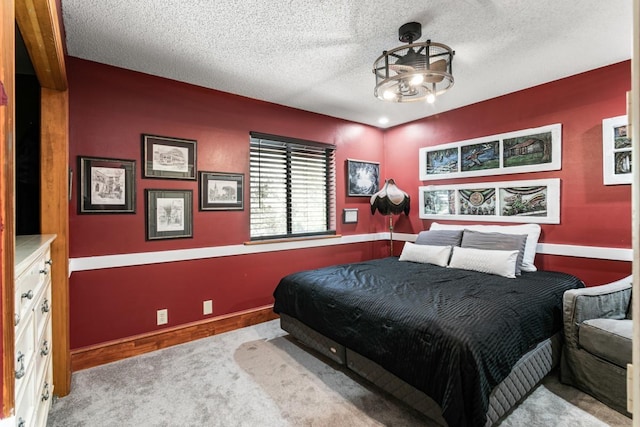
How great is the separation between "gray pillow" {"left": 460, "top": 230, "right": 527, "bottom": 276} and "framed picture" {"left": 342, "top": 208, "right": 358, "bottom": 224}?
4.78 feet

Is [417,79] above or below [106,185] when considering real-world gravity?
above

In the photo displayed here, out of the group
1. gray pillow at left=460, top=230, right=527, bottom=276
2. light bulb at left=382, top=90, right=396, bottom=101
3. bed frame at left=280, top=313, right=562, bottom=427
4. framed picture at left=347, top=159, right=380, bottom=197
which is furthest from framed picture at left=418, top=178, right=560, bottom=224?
light bulb at left=382, top=90, right=396, bottom=101

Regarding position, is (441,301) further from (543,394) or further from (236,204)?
(236,204)

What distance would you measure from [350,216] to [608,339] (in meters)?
2.83

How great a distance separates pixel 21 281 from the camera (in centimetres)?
115

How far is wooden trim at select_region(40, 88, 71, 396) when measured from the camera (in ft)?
6.75

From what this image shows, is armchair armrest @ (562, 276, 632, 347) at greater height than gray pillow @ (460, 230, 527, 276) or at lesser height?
lesser

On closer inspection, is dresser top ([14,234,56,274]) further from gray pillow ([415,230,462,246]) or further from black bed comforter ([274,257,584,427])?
gray pillow ([415,230,462,246])

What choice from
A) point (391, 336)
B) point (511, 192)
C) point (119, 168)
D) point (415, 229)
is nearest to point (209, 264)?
point (119, 168)

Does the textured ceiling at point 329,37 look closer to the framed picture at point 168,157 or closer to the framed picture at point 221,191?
the framed picture at point 168,157

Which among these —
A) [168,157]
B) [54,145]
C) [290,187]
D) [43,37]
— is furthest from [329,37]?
[54,145]

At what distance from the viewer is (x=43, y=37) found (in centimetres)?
153

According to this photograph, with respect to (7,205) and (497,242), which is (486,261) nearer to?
(497,242)

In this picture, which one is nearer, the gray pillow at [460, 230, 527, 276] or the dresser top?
the dresser top
